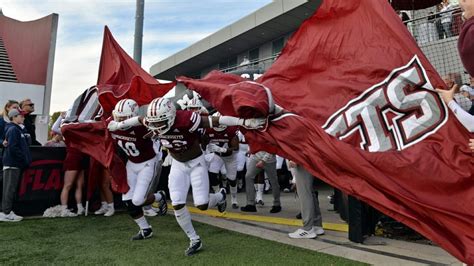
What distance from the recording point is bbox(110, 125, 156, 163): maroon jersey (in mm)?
5910

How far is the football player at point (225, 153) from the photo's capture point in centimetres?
732

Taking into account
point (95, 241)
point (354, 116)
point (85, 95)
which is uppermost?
point (85, 95)

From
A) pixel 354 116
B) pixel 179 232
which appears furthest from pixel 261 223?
pixel 354 116

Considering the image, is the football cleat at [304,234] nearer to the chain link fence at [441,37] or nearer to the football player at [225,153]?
the football player at [225,153]

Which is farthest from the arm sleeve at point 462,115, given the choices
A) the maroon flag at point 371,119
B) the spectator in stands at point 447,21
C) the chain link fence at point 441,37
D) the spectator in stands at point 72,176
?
the spectator in stands at point 447,21

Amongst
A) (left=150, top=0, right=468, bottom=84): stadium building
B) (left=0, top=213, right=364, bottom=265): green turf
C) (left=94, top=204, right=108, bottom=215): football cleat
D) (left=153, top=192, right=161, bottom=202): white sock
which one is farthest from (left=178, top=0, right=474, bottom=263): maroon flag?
(left=150, top=0, right=468, bottom=84): stadium building

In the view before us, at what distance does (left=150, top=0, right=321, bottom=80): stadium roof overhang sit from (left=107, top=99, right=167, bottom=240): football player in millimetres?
14864

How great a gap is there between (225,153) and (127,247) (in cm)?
338

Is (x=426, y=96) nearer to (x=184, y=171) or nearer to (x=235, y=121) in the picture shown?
(x=235, y=121)

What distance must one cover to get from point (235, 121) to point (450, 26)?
7.48 m

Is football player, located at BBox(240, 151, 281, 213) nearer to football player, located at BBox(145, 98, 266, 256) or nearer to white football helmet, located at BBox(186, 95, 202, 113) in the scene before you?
white football helmet, located at BBox(186, 95, 202, 113)

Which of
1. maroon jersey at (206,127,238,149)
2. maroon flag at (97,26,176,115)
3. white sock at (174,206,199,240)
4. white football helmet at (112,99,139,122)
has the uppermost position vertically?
maroon flag at (97,26,176,115)

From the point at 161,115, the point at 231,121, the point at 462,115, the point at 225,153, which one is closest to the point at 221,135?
the point at 225,153

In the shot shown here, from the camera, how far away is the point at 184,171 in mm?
5457
